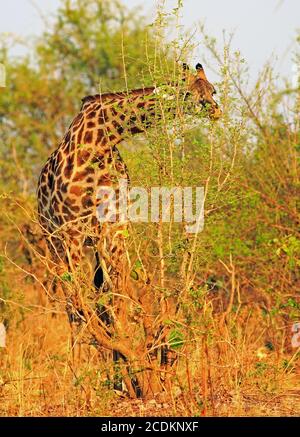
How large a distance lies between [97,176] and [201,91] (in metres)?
1.00

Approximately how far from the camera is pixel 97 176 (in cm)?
671

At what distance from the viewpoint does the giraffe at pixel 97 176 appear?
5871mm

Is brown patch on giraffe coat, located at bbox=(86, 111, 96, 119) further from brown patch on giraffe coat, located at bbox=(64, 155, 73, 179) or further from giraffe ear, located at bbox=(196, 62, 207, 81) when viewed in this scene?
giraffe ear, located at bbox=(196, 62, 207, 81)

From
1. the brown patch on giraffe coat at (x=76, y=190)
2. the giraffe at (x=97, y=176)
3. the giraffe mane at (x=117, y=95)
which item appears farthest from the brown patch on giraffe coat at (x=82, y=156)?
the giraffe mane at (x=117, y=95)

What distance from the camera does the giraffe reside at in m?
5.87

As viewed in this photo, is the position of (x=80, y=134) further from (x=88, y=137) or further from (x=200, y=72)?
(x=200, y=72)

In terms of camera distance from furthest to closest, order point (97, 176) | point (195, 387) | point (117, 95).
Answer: point (117, 95)
point (97, 176)
point (195, 387)

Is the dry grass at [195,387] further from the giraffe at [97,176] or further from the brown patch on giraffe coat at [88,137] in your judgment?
the brown patch on giraffe coat at [88,137]

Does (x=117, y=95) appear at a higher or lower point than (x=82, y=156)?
Answer: higher

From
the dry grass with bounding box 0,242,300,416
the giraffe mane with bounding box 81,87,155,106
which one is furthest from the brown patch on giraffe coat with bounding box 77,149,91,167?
the dry grass with bounding box 0,242,300,416

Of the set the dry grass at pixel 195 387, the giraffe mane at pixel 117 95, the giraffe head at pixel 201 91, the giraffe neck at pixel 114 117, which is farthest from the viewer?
the giraffe mane at pixel 117 95

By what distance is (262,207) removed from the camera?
8250 mm

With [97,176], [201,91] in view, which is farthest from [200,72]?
[97,176]
